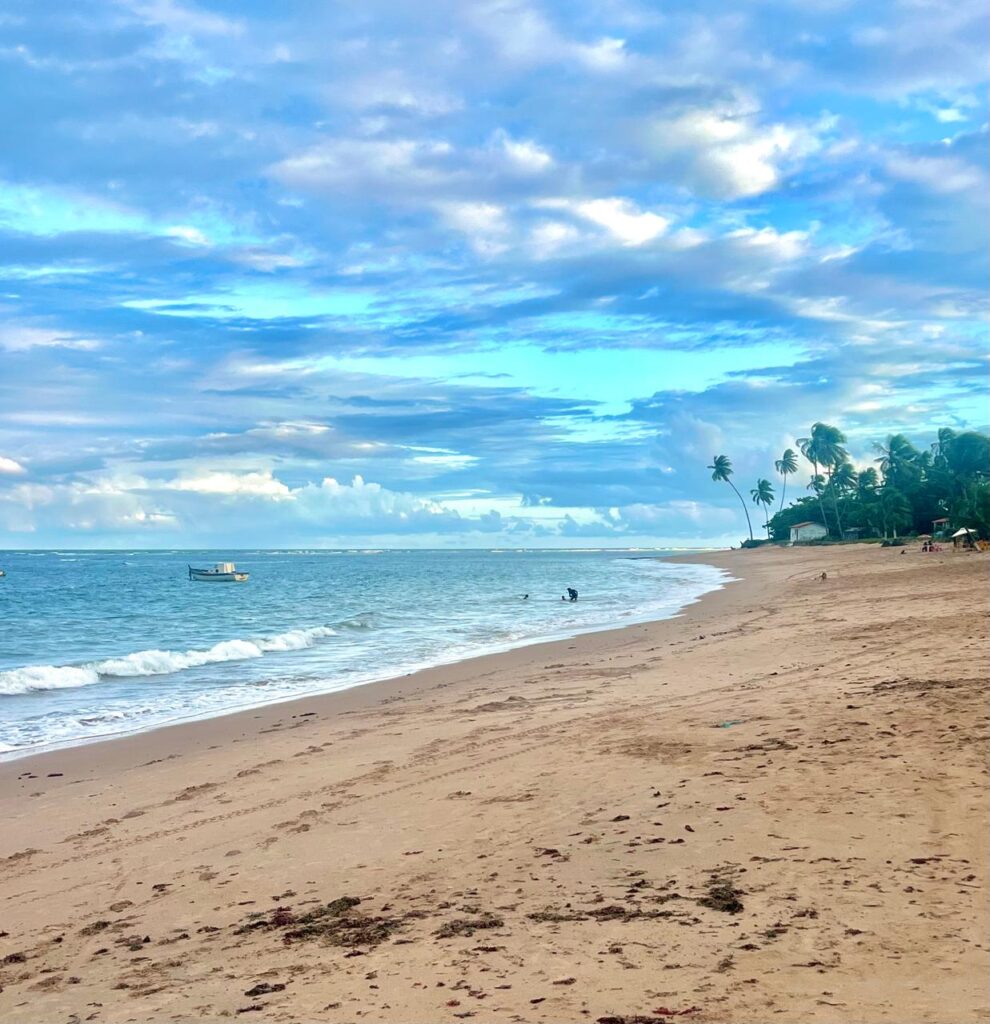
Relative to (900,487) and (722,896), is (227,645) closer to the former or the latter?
(722,896)

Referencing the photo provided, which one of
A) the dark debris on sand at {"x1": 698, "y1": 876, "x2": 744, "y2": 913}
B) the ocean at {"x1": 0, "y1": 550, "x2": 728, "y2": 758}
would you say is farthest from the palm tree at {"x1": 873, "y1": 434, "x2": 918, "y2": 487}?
the dark debris on sand at {"x1": 698, "y1": 876, "x2": 744, "y2": 913}

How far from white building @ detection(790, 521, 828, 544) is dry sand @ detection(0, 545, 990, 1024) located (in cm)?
11583

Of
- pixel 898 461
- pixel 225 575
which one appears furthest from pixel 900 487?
pixel 225 575

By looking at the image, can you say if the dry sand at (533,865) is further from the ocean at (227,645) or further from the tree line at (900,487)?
the tree line at (900,487)

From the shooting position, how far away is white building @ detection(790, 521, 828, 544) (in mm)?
123250

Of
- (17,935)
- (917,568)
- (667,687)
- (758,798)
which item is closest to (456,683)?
(667,687)

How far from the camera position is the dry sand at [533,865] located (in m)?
4.46

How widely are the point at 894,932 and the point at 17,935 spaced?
5.43m

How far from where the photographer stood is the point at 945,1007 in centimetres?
396

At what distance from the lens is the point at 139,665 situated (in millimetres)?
22969

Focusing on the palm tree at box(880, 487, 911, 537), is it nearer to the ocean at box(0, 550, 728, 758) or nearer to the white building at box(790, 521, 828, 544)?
the white building at box(790, 521, 828, 544)

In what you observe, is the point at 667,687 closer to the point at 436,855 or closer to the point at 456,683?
the point at 456,683

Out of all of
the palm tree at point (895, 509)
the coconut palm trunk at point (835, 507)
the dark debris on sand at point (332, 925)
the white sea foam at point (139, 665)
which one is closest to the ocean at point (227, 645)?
the white sea foam at point (139, 665)

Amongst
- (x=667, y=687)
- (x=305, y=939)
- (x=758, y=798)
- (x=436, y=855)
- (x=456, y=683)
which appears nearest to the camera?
(x=305, y=939)
